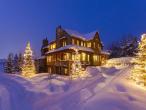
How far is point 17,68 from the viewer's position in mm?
70562

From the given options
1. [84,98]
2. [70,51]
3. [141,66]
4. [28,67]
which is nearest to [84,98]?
[84,98]

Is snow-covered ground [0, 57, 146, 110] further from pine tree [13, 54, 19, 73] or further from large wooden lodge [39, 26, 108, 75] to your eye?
pine tree [13, 54, 19, 73]

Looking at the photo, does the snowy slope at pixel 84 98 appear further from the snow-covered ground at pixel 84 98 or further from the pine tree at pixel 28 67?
the pine tree at pixel 28 67

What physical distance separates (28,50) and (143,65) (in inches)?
1235

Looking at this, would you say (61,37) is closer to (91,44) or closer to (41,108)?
(91,44)

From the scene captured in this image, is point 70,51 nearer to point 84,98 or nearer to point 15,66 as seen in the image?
point 84,98

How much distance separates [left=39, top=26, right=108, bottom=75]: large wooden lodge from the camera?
46.6 m

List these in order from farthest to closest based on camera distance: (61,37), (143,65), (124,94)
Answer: (61,37) → (143,65) → (124,94)

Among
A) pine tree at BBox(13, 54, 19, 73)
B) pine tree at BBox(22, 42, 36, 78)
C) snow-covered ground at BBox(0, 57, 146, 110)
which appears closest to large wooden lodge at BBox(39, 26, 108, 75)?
pine tree at BBox(22, 42, 36, 78)

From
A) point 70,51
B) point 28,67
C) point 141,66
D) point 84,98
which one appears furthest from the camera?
point 28,67

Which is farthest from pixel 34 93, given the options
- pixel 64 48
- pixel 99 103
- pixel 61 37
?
pixel 61 37

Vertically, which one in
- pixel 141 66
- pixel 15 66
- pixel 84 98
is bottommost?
pixel 84 98

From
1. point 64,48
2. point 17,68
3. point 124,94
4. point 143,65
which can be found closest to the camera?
point 124,94

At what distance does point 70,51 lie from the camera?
45531 millimetres
